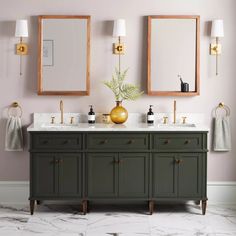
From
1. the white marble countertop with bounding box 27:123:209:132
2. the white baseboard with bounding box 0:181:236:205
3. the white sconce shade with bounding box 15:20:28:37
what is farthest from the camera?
the white baseboard with bounding box 0:181:236:205

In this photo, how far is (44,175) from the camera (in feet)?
17.3

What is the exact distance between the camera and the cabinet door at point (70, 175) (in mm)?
5258

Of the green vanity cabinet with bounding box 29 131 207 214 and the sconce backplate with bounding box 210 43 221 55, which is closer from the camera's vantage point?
the green vanity cabinet with bounding box 29 131 207 214

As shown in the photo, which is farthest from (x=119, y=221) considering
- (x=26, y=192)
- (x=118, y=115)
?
(x=26, y=192)

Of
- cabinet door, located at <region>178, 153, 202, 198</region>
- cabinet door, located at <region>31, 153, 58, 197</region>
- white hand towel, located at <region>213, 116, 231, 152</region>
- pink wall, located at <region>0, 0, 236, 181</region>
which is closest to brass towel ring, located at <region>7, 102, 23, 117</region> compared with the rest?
pink wall, located at <region>0, 0, 236, 181</region>

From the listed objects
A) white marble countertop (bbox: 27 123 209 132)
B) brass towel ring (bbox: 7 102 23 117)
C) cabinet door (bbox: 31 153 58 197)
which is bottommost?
cabinet door (bbox: 31 153 58 197)

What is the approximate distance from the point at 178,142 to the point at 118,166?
564 millimetres

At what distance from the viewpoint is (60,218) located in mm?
5227

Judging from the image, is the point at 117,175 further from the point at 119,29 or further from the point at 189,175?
the point at 119,29

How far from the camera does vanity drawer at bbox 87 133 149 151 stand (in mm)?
5246

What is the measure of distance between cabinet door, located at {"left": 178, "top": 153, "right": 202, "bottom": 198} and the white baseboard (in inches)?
19.9

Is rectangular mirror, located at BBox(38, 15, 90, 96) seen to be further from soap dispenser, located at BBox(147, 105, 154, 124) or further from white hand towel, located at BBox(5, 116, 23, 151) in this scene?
soap dispenser, located at BBox(147, 105, 154, 124)

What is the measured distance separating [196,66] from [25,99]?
1.63 metres

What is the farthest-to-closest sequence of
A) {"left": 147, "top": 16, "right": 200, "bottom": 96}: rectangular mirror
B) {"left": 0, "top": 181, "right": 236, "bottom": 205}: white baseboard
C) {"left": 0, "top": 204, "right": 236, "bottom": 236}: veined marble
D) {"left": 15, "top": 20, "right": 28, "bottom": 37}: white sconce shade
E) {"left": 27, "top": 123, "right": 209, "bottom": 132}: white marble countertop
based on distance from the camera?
{"left": 0, "top": 181, "right": 236, "bottom": 205}: white baseboard, {"left": 147, "top": 16, "right": 200, "bottom": 96}: rectangular mirror, {"left": 15, "top": 20, "right": 28, "bottom": 37}: white sconce shade, {"left": 27, "top": 123, "right": 209, "bottom": 132}: white marble countertop, {"left": 0, "top": 204, "right": 236, "bottom": 236}: veined marble
